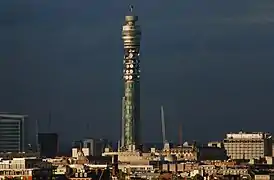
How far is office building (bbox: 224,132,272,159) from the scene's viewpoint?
5015 inches

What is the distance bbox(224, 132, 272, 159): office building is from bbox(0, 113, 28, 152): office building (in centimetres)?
2487

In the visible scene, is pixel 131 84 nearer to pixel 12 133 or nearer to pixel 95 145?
pixel 95 145

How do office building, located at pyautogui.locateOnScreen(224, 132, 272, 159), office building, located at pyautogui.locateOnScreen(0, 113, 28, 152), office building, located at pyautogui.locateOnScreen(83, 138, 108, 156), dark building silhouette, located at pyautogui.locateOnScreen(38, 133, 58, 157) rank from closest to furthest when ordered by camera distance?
office building, located at pyautogui.locateOnScreen(0, 113, 28, 152), dark building silhouette, located at pyautogui.locateOnScreen(38, 133, 58, 157), office building, located at pyautogui.locateOnScreen(224, 132, 272, 159), office building, located at pyautogui.locateOnScreen(83, 138, 108, 156)

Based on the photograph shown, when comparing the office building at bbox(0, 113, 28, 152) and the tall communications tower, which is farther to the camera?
the tall communications tower

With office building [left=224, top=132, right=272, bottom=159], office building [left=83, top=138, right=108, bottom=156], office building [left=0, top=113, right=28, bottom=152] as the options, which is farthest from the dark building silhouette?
office building [left=224, top=132, right=272, bottom=159]

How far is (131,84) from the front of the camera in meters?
129

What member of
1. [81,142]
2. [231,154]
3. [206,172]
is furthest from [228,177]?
[81,142]

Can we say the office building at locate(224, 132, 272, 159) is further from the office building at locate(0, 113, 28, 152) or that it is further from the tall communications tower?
the office building at locate(0, 113, 28, 152)

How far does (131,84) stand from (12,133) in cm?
2356

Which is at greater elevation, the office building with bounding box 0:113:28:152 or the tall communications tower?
the tall communications tower

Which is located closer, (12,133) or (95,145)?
(12,133)

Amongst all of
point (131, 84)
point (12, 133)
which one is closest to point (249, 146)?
point (131, 84)

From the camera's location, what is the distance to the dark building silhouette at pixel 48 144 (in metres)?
122

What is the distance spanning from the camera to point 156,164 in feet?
358
